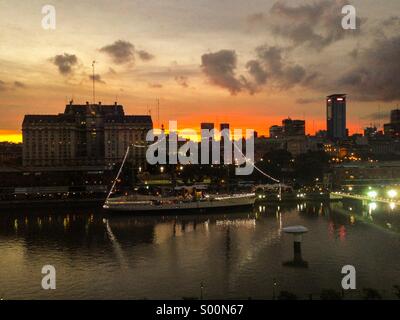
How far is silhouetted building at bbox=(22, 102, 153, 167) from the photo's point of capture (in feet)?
193

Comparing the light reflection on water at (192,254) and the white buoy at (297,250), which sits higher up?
the white buoy at (297,250)

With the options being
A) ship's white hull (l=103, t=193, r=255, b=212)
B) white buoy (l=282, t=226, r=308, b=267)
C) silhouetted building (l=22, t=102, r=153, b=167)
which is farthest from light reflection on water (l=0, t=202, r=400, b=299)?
silhouetted building (l=22, t=102, r=153, b=167)

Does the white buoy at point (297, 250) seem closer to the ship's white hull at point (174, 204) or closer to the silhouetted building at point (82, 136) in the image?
the ship's white hull at point (174, 204)

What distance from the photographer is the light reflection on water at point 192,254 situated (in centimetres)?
1249

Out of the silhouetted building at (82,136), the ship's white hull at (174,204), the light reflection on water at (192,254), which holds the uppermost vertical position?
the silhouetted building at (82,136)

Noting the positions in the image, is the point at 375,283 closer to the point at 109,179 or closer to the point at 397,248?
the point at 397,248

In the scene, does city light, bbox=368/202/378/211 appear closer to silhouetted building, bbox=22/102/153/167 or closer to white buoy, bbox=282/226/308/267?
white buoy, bbox=282/226/308/267

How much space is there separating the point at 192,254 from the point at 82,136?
A: 161 feet

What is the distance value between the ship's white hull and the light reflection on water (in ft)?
8.70

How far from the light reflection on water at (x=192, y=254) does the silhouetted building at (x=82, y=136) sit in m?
32.1

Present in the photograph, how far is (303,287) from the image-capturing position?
1221cm

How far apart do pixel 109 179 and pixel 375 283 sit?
34057 millimetres

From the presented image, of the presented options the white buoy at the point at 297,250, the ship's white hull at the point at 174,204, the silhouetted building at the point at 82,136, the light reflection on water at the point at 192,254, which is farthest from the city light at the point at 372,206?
the silhouetted building at the point at 82,136
